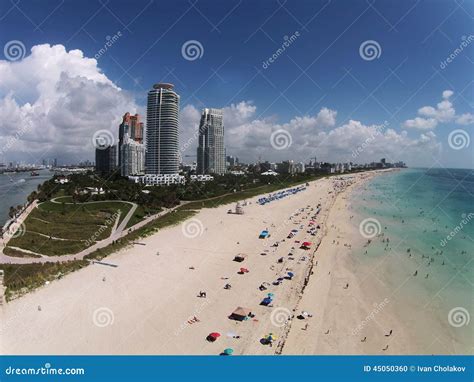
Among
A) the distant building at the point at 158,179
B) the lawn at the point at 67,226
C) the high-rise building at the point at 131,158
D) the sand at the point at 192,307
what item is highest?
the high-rise building at the point at 131,158

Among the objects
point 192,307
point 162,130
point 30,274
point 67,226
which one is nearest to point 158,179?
point 162,130

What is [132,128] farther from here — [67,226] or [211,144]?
[67,226]

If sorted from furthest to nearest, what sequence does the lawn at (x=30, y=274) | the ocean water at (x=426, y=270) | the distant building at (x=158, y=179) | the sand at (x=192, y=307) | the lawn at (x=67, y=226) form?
the distant building at (x=158, y=179), the lawn at (x=67, y=226), the lawn at (x=30, y=274), the ocean water at (x=426, y=270), the sand at (x=192, y=307)

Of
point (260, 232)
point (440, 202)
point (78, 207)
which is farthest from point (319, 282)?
point (440, 202)

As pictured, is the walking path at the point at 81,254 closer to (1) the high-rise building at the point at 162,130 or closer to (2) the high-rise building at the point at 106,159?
(1) the high-rise building at the point at 162,130

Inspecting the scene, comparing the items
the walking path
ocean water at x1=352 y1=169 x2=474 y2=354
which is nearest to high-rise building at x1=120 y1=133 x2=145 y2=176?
the walking path

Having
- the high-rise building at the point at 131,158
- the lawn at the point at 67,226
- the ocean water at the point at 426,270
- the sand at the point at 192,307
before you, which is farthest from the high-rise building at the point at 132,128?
the sand at the point at 192,307

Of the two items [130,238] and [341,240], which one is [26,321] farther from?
[341,240]
